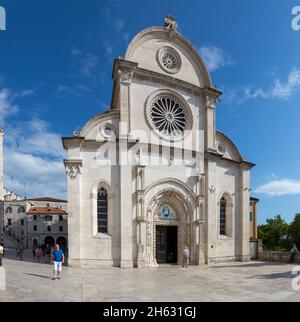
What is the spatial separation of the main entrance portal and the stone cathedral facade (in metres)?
0.07

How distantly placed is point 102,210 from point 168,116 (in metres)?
8.81

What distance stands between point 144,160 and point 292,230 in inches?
1563

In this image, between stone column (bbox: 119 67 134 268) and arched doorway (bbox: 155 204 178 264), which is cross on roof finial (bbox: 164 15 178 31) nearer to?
stone column (bbox: 119 67 134 268)

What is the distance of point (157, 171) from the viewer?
72.1 feet

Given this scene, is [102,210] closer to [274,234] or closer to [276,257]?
[276,257]

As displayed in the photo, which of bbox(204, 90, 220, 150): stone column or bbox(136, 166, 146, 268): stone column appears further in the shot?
bbox(204, 90, 220, 150): stone column

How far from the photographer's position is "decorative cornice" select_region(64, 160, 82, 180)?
65.6 ft

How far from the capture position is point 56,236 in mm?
66500

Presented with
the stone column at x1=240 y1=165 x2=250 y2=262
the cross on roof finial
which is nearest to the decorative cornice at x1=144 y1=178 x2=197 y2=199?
the stone column at x1=240 y1=165 x2=250 y2=262

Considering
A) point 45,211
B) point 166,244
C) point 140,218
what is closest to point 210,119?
point 140,218

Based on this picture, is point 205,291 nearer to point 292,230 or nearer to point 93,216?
point 93,216

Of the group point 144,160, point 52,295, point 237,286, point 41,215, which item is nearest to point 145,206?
point 144,160

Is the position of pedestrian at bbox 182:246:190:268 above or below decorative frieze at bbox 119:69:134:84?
below
